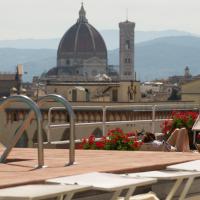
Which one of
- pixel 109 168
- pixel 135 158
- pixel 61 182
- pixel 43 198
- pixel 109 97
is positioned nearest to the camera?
pixel 43 198

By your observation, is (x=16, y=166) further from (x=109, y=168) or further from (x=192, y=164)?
(x=192, y=164)

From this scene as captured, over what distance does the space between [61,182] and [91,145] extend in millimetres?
5276

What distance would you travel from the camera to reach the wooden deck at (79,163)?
638 centimetres

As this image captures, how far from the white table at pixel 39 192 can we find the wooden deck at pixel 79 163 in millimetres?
336

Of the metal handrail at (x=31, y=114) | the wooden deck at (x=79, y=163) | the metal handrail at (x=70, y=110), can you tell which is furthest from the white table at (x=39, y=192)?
the metal handrail at (x=70, y=110)

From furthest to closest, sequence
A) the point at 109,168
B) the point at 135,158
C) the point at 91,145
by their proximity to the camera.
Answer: the point at 91,145, the point at 135,158, the point at 109,168

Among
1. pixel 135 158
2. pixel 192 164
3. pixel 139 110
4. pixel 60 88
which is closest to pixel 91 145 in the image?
pixel 135 158

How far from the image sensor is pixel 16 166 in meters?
7.31

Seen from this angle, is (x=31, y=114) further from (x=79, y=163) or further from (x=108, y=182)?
(x=108, y=182)

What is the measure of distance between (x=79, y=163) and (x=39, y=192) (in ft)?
7.30

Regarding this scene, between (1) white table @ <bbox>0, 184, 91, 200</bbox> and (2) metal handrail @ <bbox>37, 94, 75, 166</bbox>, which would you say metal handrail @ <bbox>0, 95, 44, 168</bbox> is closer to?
(2) metal handrail @ <bbox>37, 94, 75, 166</bbox>

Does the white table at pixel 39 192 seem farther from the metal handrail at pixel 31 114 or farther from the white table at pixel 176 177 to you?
the metal handrail at pixel 31 114

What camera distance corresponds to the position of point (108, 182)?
18.5 ft

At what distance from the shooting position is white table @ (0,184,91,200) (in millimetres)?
5078
